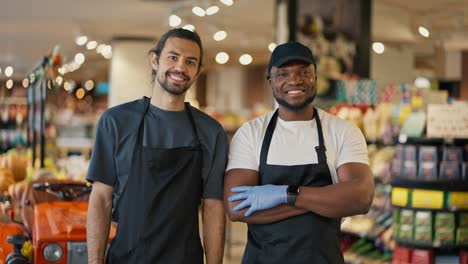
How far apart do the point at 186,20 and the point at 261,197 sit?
38.2 feet

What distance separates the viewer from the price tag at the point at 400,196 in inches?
258

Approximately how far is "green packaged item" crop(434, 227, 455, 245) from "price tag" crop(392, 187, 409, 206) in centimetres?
37

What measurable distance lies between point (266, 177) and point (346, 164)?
0.32 m

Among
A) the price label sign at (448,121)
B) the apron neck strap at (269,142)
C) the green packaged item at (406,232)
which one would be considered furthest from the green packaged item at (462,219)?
the apron neck strap at (269,142)

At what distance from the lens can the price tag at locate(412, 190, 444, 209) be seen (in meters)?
6.39

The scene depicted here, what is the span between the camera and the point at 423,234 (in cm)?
647

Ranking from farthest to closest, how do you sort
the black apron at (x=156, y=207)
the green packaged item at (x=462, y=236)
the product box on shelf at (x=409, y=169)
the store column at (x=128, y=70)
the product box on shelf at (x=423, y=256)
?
the store column at (x=128, y=70) < the product box on shelf at (x=409, y=169) < the product box on shelf at (x=423, y=256) < the green packaged item at (x=462, y=236) < the black apron at (x=156, y=207)

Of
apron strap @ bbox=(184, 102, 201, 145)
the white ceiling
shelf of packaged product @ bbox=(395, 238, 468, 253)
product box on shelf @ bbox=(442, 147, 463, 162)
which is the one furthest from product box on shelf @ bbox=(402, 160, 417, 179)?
the white ceiling

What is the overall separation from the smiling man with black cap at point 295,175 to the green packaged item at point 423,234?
11.6ft

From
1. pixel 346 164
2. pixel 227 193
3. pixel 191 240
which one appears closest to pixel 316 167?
pixel 346 164

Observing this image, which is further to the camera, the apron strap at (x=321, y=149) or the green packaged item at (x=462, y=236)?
the green packaged item at (x=462, y=236)

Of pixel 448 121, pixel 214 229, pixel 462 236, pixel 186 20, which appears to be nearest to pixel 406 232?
pixel 462 236

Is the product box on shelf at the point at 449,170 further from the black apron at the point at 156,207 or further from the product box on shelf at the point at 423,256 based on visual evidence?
the black apron at the point at 156,207

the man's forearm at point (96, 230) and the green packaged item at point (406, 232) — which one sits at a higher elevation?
the man's forearm at point (96, 230)
